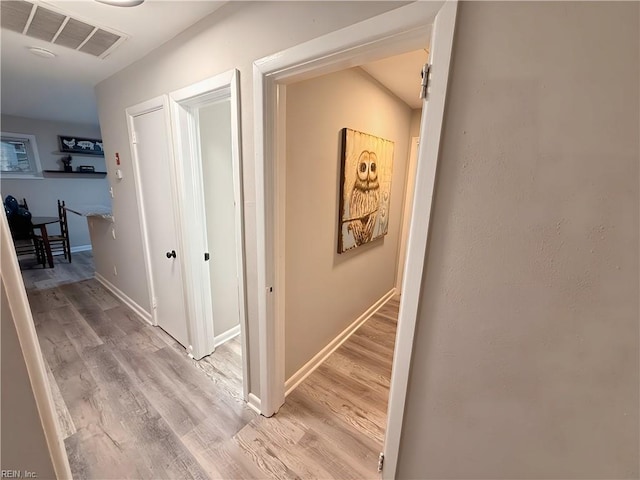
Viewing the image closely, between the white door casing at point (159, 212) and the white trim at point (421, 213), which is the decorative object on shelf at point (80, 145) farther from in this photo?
the white trim at point (421, 213)

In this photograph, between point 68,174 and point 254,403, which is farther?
point 68,174

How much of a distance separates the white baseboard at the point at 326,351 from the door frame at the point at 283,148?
0.25m

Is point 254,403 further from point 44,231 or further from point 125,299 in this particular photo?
point 44,231

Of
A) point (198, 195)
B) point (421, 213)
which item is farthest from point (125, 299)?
point (421, 213)

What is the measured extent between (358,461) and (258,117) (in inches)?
74.6

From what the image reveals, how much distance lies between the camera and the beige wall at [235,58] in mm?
1003

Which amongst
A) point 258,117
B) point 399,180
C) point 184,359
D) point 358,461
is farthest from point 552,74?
point 184,359

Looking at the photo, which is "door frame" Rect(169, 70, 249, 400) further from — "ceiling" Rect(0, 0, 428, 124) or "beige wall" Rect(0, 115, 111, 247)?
"beige wall" Rect(0, 115, 111, 247)

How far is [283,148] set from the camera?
1.30m

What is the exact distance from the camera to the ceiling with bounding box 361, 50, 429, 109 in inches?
67.3

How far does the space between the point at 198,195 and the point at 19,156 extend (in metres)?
4.92

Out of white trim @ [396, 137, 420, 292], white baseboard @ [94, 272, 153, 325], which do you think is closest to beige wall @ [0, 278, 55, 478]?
white baseboard @ [94, 272, 153, 325]

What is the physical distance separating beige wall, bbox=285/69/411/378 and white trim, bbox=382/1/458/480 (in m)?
0.87

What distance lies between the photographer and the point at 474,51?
707 millimetres
